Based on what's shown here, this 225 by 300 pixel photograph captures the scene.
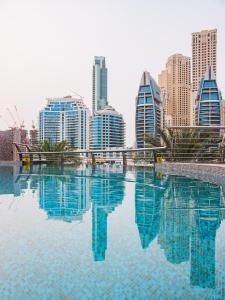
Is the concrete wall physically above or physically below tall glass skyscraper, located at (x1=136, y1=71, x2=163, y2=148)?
below

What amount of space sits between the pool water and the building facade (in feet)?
252

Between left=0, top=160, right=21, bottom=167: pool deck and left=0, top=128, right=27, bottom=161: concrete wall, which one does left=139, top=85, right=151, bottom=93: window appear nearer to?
left=0, top=128, right=27, bottom=161: concrete wall

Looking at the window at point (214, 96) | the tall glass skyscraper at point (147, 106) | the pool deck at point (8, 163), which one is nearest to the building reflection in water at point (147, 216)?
the pool deck at point (8, 163)

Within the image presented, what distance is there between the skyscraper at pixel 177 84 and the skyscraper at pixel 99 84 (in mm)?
51619

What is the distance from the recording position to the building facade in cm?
8169

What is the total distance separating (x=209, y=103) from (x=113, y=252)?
200 feet

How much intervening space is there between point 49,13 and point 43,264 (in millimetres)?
9798

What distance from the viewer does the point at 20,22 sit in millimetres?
10898

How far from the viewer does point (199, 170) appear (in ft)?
28.3

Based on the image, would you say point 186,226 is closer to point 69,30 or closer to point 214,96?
point 69,30

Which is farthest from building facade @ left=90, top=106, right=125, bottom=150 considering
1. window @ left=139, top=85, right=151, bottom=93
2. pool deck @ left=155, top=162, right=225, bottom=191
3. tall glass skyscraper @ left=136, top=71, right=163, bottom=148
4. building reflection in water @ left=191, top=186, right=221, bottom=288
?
building reflection in water @ left=191, top=186, right=221, bottom=288

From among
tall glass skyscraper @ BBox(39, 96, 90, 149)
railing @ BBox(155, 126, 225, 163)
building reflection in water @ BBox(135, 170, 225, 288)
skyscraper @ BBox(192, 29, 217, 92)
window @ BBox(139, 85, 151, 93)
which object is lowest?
building reflection in water @ BBox(135, 170, 225, 288)

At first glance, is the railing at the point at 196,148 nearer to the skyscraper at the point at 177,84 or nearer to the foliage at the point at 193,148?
the foliage at the point at 193,148

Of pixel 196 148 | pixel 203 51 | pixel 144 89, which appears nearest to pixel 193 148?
pixel 196 148
